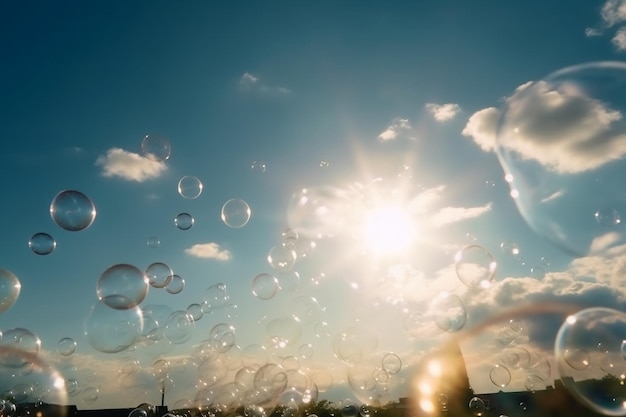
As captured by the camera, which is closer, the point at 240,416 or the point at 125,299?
the point at 125,299

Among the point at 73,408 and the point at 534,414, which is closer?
the point at 534,414

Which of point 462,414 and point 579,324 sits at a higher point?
point 579,324

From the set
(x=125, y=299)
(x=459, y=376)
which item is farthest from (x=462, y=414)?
(x=125, y=299)

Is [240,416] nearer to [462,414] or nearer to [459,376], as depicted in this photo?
[462,414]

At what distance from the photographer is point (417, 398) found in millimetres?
71562

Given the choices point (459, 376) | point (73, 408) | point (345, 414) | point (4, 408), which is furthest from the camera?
point (459, 376)

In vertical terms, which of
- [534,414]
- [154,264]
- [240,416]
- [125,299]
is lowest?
[534,414]

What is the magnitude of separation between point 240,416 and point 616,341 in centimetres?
4736

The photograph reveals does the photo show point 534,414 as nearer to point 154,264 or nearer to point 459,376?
point 459,376

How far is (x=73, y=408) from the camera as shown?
6225 cm

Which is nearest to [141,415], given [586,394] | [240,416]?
[586,394]

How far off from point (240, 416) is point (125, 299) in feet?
151

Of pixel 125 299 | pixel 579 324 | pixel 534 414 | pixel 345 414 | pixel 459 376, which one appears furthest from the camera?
pixel 459 376

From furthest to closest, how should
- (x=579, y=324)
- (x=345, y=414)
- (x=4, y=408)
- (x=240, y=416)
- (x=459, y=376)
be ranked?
(x=459, y=376), (x=240, y=416), (x=345, y=414), (x=4, y=408), (x=579, y=324)
